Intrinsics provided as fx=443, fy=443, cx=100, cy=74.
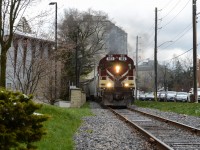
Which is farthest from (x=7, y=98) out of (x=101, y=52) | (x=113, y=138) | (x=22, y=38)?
(x=101, y=52)

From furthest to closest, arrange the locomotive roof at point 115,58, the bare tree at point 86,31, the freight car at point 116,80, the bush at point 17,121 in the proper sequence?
the bare tree at point 86,31
the locomotive roof at point 115,58
the freight car at point 116,80
the bush at point 17,121

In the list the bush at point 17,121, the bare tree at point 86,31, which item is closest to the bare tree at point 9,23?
the bush at point 17,121

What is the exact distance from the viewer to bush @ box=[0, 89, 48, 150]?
20.8 feet

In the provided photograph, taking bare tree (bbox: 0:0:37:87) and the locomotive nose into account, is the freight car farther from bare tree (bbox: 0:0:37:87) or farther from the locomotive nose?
bare tree (bbox: 0:0:37:87)

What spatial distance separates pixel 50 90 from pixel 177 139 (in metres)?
25.0

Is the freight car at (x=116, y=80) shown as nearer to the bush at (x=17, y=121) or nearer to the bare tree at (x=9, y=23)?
the bare tree at (x=9, y=23)

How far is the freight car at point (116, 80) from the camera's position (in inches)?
1396

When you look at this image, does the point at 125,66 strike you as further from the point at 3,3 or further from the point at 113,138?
the point at 113,138

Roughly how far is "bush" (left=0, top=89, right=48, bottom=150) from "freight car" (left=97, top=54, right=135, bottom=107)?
93.3 ft

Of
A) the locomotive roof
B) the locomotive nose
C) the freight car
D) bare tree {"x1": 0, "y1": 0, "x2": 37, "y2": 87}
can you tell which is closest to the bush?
bare tree {"x1": 0, "y1": 0, "x2": 37, "y2": 87}

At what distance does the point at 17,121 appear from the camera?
21.3 ft

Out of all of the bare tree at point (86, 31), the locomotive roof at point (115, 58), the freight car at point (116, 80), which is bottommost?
the freight car at point (116, 80)

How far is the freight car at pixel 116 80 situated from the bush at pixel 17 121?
28.4 m

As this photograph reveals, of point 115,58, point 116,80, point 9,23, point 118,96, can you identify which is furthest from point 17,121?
point 115,58
